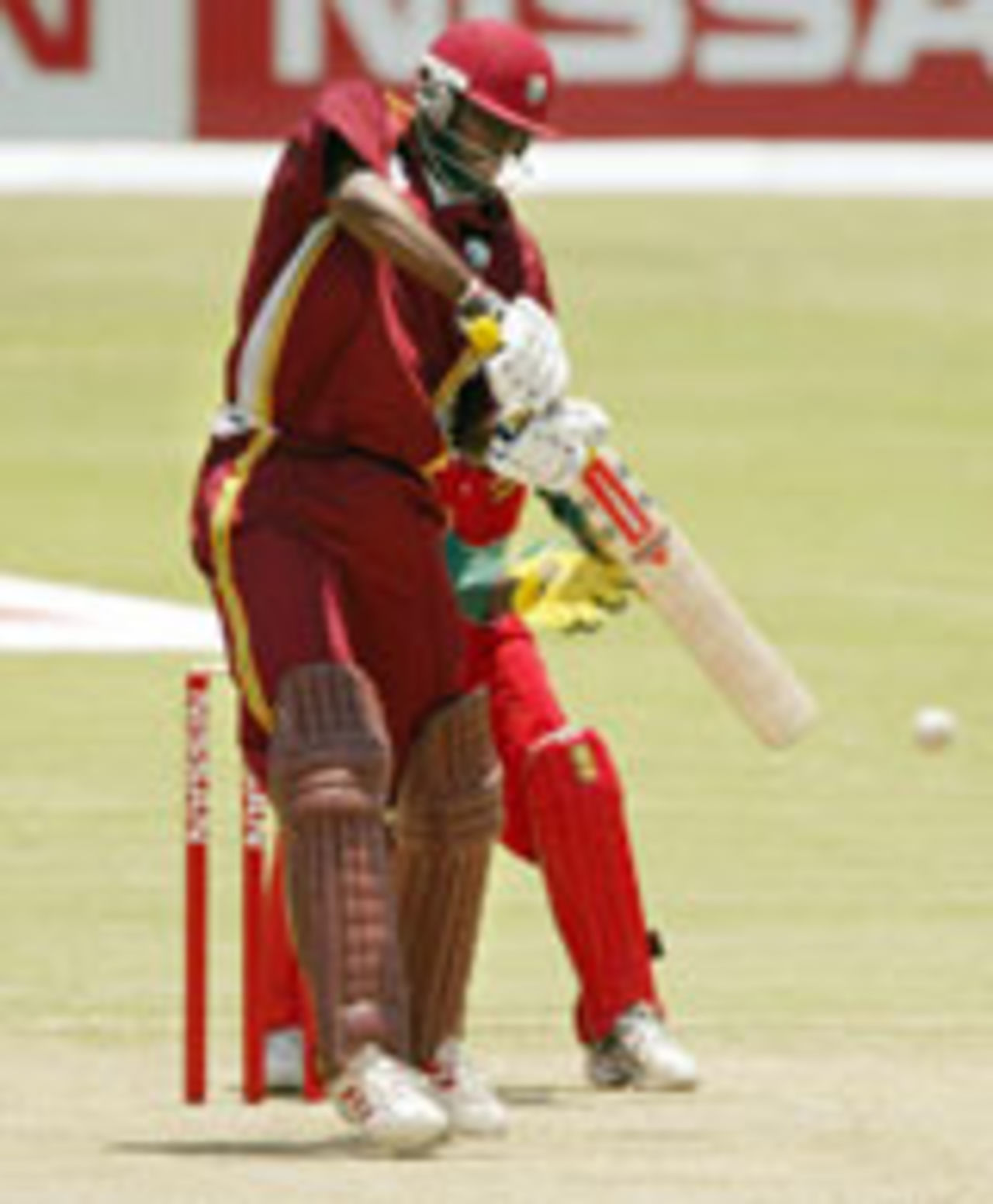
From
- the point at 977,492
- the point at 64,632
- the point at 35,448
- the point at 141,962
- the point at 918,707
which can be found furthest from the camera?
the point at 35,448

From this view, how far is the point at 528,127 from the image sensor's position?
7918mm

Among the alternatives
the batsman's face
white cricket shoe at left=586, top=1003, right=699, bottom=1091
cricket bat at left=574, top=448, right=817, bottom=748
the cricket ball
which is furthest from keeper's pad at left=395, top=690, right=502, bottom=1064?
the cricket ball

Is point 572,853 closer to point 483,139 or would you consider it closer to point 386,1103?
point 386,1103

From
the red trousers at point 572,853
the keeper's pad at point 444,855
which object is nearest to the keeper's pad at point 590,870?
the red trousers at point 572,853

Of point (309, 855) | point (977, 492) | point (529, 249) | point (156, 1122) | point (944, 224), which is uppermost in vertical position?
point (529, 249)

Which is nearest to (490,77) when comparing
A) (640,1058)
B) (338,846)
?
(338,846)

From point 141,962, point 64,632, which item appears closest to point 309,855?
point 141,962

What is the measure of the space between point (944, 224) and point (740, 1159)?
65.0ft

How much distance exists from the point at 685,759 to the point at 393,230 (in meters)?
5.58

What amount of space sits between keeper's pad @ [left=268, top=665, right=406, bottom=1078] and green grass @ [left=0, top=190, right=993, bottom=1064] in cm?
161

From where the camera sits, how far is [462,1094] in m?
8.07

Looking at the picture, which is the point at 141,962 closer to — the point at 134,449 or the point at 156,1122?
the point at 156,1122

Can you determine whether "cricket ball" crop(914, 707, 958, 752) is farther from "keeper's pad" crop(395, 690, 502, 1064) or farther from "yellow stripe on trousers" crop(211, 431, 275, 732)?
"yellow stripe on trousers" crop(211, 431, 275, 732)

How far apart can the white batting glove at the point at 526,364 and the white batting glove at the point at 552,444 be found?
0.11ft
